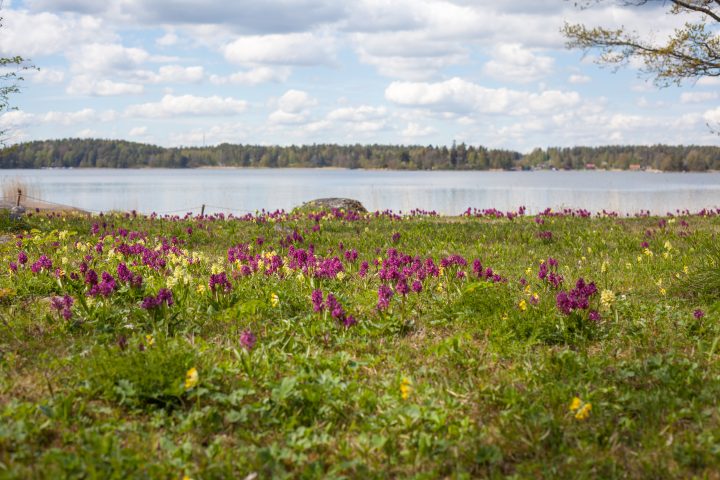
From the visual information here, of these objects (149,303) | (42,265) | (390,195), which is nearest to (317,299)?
(149,303)

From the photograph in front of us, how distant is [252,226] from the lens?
50.6 feet

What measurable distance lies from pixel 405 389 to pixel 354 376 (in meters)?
0.76

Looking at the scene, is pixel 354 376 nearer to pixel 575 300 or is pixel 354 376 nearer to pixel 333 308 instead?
pixel 333 308

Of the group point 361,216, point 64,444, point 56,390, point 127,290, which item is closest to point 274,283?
point 127,290

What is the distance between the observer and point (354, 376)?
4.99 metres

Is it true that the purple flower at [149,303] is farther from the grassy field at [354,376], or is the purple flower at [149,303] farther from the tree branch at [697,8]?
the tree branch at [697,8]

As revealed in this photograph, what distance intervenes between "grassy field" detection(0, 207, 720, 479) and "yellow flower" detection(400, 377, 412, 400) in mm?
74

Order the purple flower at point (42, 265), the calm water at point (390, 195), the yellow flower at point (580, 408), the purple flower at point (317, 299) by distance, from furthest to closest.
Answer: the calm water at point (390, 195) → the purple flower at point (42, 265) → the purple flower at point (317, 299) → the yellow flower at point (580, 408)

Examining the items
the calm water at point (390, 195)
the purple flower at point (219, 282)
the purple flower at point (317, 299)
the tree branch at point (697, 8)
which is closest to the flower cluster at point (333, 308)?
the purple flower at point (317, 299)

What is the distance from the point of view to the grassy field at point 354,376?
12.4 ft

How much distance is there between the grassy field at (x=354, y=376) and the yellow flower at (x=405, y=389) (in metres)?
0.07

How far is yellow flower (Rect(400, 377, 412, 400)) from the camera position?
4336 mm

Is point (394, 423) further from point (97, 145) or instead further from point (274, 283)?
point (97, 145)

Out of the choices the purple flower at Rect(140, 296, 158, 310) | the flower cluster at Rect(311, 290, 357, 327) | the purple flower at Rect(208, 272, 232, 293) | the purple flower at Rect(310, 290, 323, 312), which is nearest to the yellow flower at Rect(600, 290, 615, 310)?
the flower cluster at Rect(311, 290, 357, 327)
